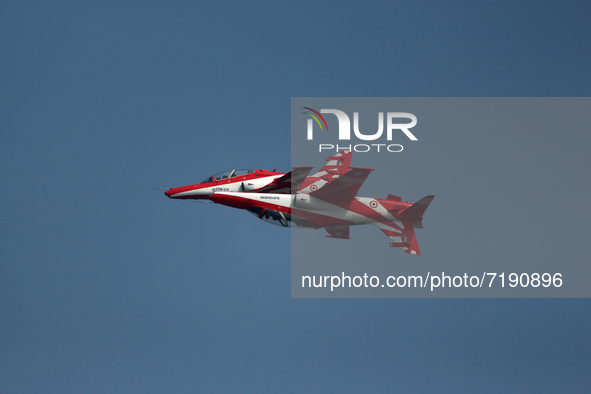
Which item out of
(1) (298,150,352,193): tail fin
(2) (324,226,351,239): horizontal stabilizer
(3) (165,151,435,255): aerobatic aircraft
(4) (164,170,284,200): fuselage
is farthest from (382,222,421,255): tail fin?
(4) (164,170,284,200): fuselage

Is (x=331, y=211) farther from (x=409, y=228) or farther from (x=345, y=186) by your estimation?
(x=409, y=228)

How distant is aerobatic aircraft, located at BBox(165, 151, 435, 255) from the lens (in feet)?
118

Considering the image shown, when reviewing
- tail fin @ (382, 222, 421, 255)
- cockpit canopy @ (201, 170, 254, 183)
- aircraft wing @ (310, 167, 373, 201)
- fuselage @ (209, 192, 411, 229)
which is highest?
cockpit canopy @ (201, 170, 254, 183)

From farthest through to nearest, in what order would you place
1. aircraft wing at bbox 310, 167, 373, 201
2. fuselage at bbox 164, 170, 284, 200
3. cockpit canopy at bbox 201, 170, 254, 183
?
cockpit canopy at bbox 201, 170, 254, 183 → fuselage at bbox 164, 170, 284, 200 → aircraft wing at bbox 310, 167, 373, 201

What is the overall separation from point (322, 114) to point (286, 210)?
3970mm

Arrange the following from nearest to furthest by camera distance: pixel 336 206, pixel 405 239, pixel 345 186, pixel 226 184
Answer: pixel 345 186
pixel 336 206
pixel 405 239
pixel 226 184

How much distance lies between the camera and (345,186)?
117 feet

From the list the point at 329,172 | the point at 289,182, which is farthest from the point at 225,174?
the point at 329,172

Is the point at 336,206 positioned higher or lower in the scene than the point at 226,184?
lower

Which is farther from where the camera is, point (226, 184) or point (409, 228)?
point (226, 184)

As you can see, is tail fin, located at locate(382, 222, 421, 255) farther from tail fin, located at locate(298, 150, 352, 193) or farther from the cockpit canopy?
the cockpit canopy

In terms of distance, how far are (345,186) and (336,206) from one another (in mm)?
893

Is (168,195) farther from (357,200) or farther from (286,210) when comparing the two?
(357,200)

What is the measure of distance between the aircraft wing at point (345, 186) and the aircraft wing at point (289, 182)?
79cm
